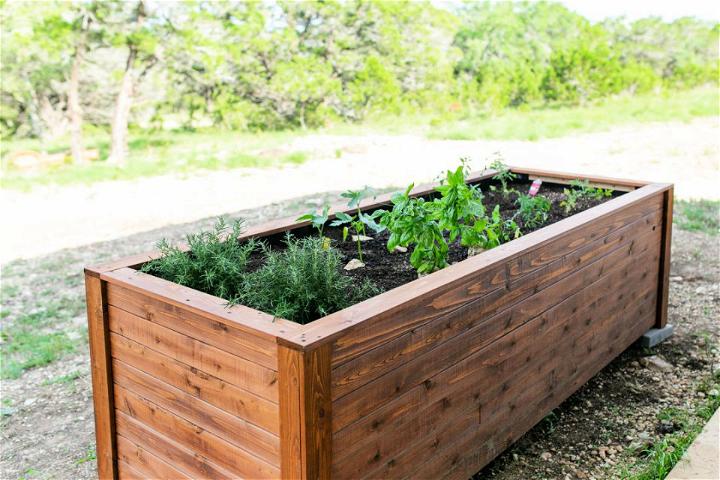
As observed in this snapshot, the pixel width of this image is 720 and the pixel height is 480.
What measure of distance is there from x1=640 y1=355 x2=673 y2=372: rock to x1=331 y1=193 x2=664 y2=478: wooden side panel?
4.7 inches

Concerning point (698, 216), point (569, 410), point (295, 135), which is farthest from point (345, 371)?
point (295, 135)

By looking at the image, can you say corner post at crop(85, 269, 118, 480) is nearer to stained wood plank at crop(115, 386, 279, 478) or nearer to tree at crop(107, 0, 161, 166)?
stained wood plank at crop(115, 386, 279, 478)

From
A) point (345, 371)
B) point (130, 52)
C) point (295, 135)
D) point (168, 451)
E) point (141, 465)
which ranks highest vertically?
point (130, 52)

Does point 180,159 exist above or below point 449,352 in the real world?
below

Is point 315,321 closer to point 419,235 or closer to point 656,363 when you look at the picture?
point 419,235

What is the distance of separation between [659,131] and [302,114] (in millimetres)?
6551

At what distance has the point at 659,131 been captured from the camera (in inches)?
395

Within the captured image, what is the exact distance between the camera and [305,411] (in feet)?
5.33

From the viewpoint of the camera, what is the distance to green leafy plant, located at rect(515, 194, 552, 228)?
3.23m

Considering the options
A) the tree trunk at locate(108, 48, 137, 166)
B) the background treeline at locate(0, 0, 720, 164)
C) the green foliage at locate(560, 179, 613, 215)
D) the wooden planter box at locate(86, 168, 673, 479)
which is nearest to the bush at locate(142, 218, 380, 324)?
the wooden planter box at locate(86, 168, 673, 479)

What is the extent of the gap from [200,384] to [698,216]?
5.19 metres

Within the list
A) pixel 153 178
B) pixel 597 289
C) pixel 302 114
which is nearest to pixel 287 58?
pixel 302 114

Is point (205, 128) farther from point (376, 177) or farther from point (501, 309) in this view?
point (501, 309)

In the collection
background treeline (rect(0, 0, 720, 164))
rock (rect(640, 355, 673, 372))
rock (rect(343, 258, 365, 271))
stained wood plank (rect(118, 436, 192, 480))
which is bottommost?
rock (rect(640, 355, 673, 372))
